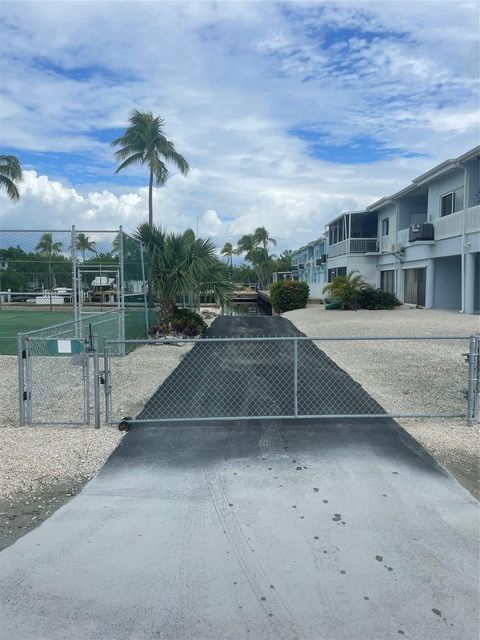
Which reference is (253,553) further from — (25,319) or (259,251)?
(259,251)

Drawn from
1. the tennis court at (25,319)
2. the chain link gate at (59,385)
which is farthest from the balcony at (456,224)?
the chain link gate at (59,385)

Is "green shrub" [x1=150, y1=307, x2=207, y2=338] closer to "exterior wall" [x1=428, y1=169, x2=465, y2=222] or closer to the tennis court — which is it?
the tennis court

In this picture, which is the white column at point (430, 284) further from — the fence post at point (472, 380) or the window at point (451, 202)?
the fence post at point (472, 380)

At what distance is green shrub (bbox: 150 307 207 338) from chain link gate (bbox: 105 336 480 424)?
2313 mm

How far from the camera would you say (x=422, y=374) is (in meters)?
9.59

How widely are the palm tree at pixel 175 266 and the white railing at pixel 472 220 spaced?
10346mm

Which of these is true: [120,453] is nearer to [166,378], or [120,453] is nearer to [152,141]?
[166,378]

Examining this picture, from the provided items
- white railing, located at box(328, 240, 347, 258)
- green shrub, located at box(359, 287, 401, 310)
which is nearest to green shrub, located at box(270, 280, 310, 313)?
white railing, located at box(328, 240, 347, 258)

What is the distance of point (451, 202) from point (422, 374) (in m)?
15.4

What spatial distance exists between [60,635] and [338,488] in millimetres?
2510

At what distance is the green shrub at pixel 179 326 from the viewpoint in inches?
602

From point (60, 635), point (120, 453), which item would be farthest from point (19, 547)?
point (120, 453)

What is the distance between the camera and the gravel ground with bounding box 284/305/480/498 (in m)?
5.53

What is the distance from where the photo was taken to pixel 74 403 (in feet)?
25.2
